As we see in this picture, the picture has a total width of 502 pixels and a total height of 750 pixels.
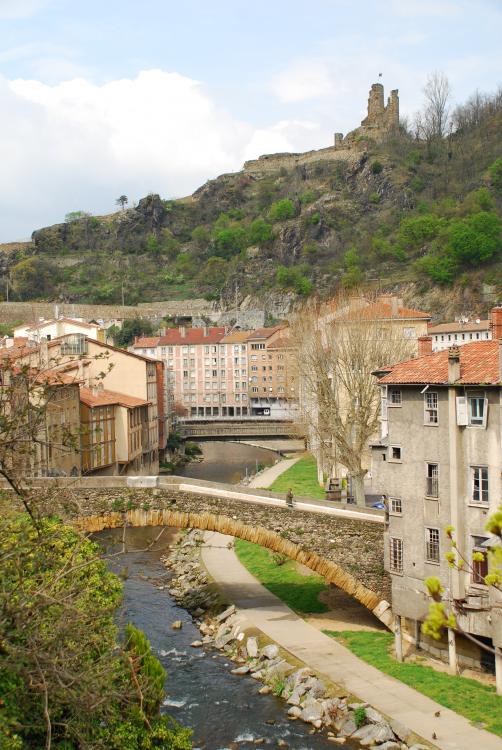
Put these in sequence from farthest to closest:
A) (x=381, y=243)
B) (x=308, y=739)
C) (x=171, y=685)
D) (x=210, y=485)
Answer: (x=381, y=243) < (x=210, y=485) < (x=171, y=685) < (x=308, y=739)

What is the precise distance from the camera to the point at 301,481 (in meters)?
58.8

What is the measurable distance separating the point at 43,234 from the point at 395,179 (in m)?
68.6

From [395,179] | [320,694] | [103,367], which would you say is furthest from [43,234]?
[320,694]

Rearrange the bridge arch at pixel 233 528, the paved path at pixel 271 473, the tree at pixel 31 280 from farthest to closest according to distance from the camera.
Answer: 1. the tree at pixel 31 280
2. the paved path at pixel 271 473
3. the bridge arch at pixel 233 528

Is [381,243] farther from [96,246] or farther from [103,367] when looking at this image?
[103,367]

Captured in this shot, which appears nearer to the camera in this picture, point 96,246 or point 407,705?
point 407,705

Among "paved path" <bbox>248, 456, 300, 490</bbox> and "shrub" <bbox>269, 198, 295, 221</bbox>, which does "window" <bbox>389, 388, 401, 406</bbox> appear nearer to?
"paved path" <bbox>248, 456, 300, 490</bbox>

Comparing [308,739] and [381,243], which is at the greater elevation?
[381,243]

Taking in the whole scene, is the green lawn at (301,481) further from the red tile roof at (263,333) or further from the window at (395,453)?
the red tile roof at (263,333)

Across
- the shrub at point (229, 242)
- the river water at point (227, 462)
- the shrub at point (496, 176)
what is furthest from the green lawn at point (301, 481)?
the shrub at point (229, 242)

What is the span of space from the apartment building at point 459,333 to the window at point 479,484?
5767 cm

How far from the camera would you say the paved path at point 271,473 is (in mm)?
58684

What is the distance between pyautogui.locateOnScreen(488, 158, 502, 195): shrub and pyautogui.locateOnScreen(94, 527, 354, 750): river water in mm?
111606

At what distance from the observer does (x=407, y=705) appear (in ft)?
71.0
